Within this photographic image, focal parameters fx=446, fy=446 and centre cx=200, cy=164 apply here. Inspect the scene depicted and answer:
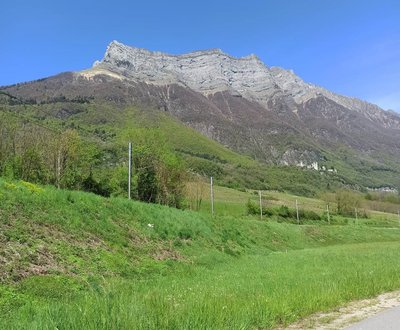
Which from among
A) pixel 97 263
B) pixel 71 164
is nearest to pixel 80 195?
pixel 97 263

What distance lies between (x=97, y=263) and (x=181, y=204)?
37175 mm

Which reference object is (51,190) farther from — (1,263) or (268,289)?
(268,289)

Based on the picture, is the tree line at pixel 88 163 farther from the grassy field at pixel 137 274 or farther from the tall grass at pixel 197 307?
the tall grass at pixel 197 307

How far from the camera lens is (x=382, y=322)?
31.2 ft

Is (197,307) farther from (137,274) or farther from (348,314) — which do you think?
(137,274)

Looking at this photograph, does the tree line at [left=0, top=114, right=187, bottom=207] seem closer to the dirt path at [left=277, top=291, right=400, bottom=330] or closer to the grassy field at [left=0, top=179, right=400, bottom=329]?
the grassy field at [left=0, top=179, right=400, bottom=329]

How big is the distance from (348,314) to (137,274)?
9.15m

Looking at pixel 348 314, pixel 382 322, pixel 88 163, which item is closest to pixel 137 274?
pixel 348 314

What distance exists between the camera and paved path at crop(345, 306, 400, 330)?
8961 millimetres

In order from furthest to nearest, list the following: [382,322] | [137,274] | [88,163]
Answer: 1. [88,163]
2. [137,274]
3. [382,322]

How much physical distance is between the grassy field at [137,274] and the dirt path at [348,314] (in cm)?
36

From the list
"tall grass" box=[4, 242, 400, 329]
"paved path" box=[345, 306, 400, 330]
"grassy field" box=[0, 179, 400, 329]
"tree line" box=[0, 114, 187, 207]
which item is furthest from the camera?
"tree line" box=[0, 114, 187, 207]

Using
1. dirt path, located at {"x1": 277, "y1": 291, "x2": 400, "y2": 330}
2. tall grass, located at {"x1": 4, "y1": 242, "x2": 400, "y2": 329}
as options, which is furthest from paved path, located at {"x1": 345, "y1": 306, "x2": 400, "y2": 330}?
tall grass, located at {"x1": 4, "y1": 242, "x2": 400, "y2": 329}

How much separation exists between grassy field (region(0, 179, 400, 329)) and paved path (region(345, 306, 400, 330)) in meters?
1.45
